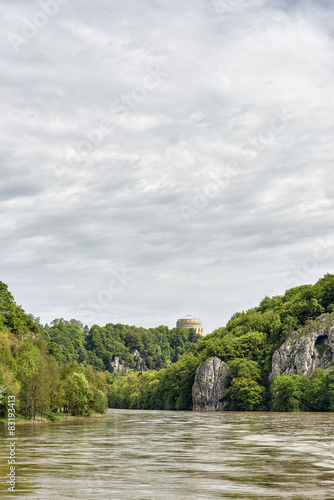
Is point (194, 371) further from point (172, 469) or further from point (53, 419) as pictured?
point (172, 469)

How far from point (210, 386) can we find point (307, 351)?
34.4 m

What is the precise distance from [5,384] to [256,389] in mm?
93938

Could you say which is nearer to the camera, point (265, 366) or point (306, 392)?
point (306, 392)

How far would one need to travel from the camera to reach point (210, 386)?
17450cm

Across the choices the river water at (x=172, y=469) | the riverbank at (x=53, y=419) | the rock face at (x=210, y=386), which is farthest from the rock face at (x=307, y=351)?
Result: the river water at (x=172, y=469)

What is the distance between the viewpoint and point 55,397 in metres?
99.4

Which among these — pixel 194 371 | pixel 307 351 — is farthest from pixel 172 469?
pixel 194 371

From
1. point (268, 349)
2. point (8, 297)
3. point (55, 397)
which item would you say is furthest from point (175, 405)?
point (55, 397)

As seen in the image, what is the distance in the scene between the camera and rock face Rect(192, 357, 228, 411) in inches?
6806

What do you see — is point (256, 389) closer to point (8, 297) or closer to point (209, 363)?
point (209, 363)

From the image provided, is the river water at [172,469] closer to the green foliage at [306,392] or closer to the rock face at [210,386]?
the green foliage at [306,392]

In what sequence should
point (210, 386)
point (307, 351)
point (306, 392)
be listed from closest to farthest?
point (306, 392), point (307, 351), point (210, 386)

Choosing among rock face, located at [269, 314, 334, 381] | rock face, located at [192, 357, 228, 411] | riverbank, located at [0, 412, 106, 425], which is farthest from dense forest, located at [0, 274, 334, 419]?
rock face, located at [269, 314, 334, 381]

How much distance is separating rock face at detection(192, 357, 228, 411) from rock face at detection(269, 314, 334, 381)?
16924mm
